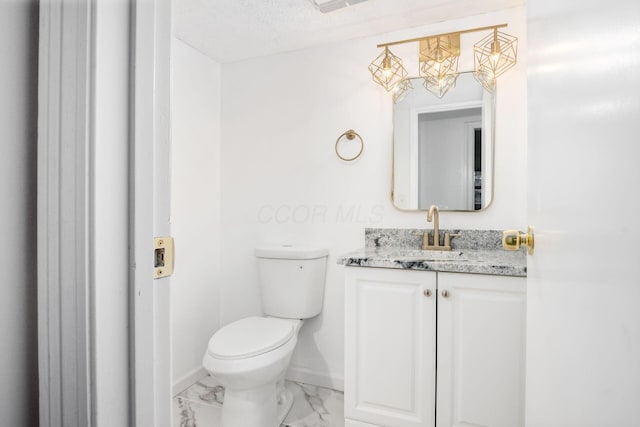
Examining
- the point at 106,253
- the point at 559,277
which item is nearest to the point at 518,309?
the point at 559,277

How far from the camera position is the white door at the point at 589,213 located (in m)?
0.31

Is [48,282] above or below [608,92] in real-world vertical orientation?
below

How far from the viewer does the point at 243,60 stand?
2.38 m

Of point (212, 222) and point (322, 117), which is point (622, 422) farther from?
point (212, 222)

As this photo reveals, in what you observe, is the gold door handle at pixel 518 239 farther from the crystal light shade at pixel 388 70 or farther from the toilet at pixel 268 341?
the crystal light shade at pixel 388 70

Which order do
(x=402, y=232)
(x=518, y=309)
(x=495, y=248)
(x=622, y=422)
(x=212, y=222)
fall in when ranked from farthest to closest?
1. (x=212, y=222)
2. (x=402, y=232)
3. (x=495, y=248)
4. (x=518, y=309)
5. (x=622, y=422)

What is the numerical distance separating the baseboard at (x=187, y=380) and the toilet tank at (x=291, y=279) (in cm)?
65

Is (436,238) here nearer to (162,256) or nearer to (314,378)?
(314,378)

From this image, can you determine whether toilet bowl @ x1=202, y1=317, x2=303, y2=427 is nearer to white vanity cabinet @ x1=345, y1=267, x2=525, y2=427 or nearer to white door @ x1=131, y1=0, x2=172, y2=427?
white vanity cabinet @ x1=345, y1=267, x2=525, y2=427

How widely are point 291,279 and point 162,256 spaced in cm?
150

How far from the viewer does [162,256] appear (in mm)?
551

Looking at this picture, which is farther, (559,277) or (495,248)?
(495,248)

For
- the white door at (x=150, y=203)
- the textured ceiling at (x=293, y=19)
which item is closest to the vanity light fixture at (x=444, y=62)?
the textured ceiling at (x=293, y=19)

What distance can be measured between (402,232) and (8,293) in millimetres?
1728
